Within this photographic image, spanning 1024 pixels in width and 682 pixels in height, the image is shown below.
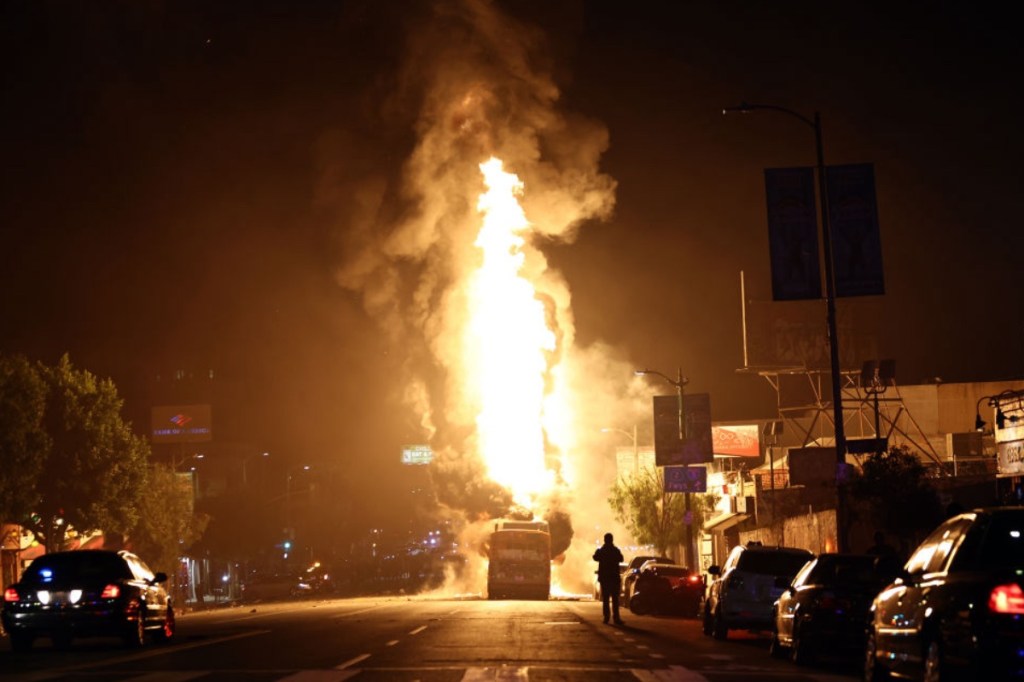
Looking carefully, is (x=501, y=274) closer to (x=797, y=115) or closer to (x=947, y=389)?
(x=947, y=389)

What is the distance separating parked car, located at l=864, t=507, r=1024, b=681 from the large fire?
5267 centimetres

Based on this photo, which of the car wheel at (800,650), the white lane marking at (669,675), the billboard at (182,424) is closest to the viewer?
the white lane marking at (669,675)

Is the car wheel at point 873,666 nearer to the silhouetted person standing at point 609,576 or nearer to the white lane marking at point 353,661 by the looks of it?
the white lane marking at point 353,661

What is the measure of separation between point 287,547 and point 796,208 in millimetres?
90554

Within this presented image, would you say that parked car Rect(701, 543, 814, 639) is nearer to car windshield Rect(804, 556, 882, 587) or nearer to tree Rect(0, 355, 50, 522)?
car windshield Rect(804, 556, 882, 587)

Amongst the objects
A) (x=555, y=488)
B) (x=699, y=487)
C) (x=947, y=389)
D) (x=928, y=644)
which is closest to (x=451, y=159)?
(x=555, y=488)

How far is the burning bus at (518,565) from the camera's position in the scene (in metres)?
56.0

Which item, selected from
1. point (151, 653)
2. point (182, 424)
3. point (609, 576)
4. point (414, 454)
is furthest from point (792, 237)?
point (414, 454)

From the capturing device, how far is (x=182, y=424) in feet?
363

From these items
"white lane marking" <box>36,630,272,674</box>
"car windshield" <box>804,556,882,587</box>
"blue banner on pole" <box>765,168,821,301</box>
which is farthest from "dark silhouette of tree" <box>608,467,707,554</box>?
"car windshield" <box>804,556,882,587</box>

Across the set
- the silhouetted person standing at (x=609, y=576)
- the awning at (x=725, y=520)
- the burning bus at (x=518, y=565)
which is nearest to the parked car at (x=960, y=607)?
the silhouetted person standing at (x=609, y=576)

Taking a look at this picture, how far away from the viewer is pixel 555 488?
66.9 meters

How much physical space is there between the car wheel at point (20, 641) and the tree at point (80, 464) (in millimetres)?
30904

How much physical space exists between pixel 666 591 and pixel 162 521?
3941 centimetres
